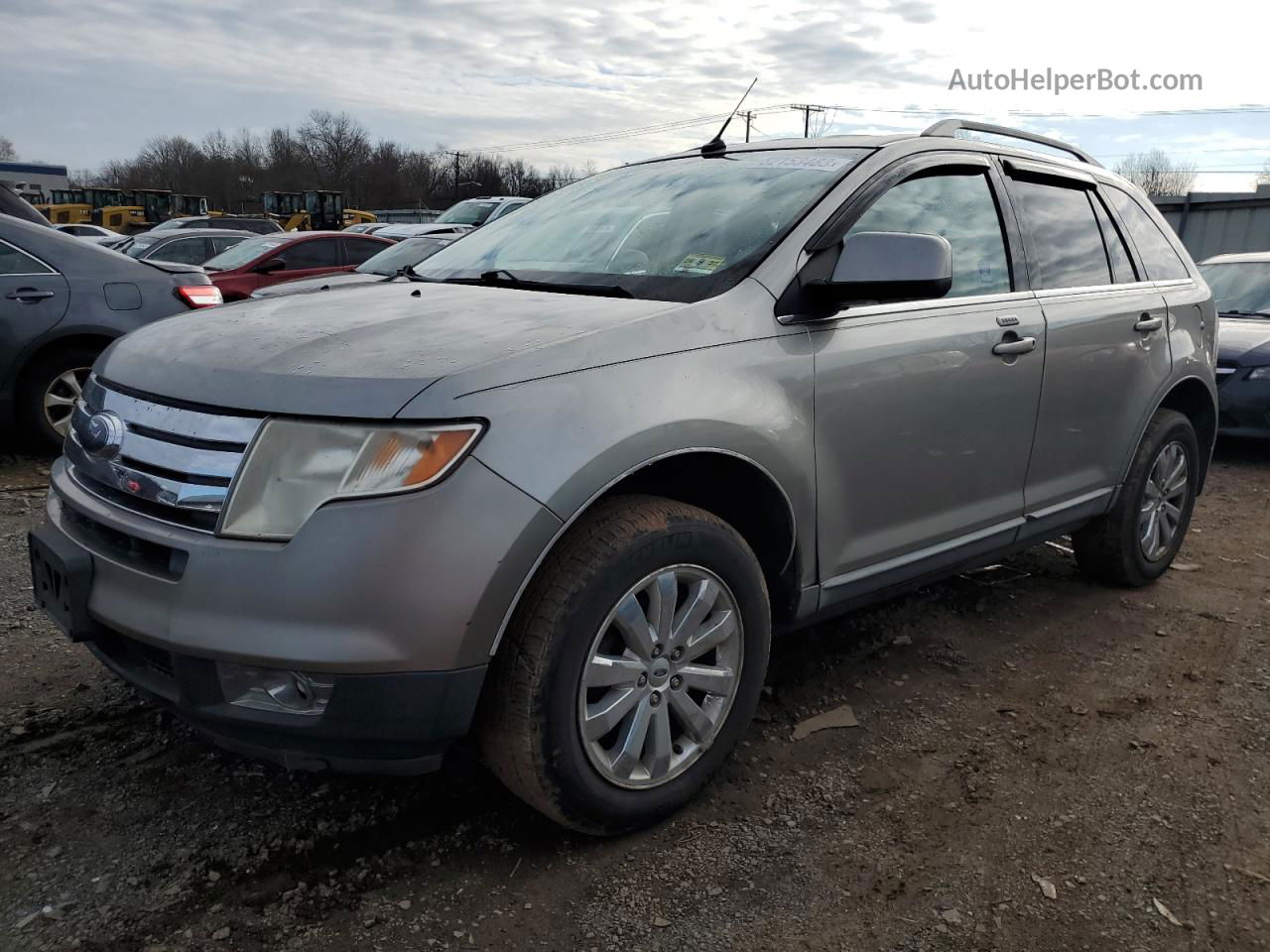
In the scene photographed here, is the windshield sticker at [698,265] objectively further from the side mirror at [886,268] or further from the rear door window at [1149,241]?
the rear door window at [1149,241]

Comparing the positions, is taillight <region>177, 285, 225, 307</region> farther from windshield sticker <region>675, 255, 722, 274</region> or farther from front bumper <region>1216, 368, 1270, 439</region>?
front bumper <region>1216, 368, 1270, 439</region>

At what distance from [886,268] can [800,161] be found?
0.76 metres

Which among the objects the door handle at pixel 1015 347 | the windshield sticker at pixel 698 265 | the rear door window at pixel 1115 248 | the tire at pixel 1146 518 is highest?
the rear door window at pixel 1115 248

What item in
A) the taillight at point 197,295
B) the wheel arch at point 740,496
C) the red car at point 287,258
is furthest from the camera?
the red car at point 287,258

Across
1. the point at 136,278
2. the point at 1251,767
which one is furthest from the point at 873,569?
the point at 136,278

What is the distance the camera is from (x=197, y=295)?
20.8 feet

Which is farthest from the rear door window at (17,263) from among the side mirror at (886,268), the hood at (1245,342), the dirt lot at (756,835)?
the hood at (1245,342)

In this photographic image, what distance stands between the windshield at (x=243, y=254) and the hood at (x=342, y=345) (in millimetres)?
10085

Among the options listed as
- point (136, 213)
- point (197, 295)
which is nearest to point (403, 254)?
point (197, 295)

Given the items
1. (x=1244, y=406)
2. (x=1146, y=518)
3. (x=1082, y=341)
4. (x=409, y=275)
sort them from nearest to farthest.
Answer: (x=409, y=275)
(x=1082, y=341)
(x=1146, y=518)
(x=1244, y=406)

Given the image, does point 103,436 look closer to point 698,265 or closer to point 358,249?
point 698,265

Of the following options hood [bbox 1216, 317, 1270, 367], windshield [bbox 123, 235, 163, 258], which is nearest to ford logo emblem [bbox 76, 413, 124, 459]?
hood [bbox 1216, 317, 1270, 367]

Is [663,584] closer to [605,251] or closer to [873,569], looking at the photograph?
[873,569]

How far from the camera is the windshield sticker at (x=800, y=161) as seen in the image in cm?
302
